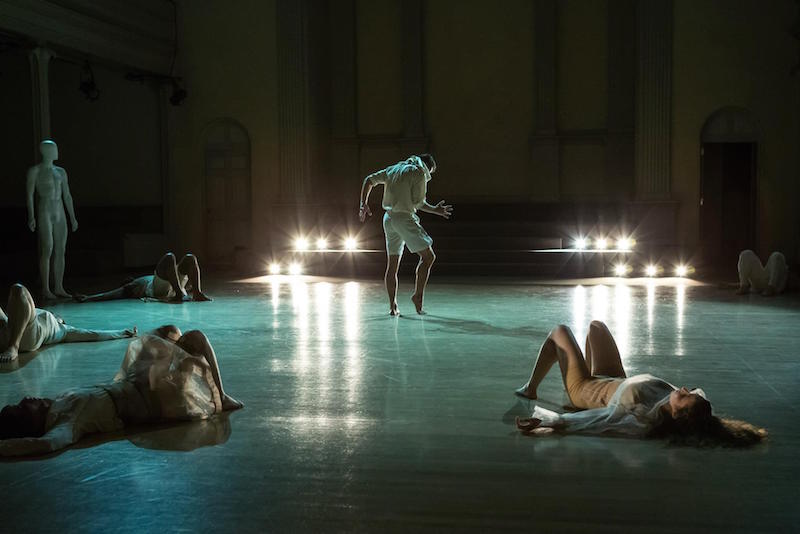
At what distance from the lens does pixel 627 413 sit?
408 cm

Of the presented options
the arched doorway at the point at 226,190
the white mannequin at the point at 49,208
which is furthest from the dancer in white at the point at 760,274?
the arched doorway at the point at 226,190

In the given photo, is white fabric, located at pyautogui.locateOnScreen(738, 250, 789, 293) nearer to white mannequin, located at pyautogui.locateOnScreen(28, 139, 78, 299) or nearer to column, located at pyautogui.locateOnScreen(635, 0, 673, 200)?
column, located at pyautogui.locateOnScreen(635, 0, 673, 200)

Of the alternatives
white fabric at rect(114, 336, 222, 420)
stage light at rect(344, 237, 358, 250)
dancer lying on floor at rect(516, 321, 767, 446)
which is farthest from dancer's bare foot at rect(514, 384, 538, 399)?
stage light at rect(344, 237, 358, 250)

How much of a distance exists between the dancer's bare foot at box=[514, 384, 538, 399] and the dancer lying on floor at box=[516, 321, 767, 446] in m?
0.37

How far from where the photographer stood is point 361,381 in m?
5.49

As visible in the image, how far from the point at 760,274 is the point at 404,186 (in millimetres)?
4623

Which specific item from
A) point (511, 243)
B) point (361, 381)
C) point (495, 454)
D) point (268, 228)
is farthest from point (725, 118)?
point (495, 454)

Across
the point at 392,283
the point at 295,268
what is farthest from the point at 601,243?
the point at 392,283

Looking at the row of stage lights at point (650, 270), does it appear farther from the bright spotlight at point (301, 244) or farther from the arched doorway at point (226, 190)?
the arched doorway at point (226, 190)

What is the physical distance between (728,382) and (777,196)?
33.4 feet

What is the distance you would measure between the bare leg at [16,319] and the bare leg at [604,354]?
399cm

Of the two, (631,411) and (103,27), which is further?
(103,27)

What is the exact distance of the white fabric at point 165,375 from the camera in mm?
4359

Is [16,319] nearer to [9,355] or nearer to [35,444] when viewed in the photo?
[9,355]
